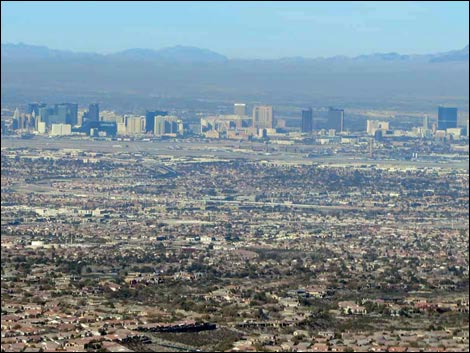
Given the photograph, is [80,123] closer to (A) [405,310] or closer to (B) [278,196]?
(B) [278,196]

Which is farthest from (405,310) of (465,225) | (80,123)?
(80,123)

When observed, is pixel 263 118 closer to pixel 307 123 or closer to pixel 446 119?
pixel 307 123

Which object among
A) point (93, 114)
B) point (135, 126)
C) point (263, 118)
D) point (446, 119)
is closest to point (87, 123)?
point (135, 126)

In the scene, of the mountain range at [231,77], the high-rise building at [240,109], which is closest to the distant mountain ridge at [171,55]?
the mountain range at [231,77]

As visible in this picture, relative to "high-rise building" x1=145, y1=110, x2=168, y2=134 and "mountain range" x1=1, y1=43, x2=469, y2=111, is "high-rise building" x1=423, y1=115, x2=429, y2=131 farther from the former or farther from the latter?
"mountain range" x1=1, y1=43, x2=469, y2=111

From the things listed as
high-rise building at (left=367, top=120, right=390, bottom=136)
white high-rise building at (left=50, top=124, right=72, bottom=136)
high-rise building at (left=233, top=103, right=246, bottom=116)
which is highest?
high-rise building at (left=233, top=103, right=246, bottom=116)

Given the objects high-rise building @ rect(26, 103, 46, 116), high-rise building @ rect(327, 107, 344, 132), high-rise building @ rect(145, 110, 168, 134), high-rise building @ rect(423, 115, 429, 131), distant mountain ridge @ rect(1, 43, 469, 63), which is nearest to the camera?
high-rise building @ rect(145, 110, 168, 134)

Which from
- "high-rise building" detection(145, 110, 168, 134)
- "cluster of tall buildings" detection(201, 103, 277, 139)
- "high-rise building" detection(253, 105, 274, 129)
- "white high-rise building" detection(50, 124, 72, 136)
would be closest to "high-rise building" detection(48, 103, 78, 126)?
"white high-rise building" detection(50, 124, 72, 136)
